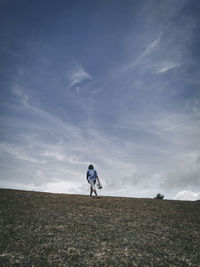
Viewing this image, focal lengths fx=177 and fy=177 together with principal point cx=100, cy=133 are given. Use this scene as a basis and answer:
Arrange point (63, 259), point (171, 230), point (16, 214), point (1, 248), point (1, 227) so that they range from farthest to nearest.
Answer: point (16, 214)
point (171, 230)
point (1, 227)
point (1, 248)
point (63, 259)

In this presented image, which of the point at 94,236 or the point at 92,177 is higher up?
the point at 92,177

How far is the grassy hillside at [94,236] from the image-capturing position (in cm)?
680

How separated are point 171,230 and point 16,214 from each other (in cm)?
916

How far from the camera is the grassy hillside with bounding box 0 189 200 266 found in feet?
22.3

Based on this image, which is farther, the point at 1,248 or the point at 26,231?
the point at 26,231

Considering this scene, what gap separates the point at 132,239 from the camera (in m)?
8.45

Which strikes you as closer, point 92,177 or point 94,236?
point 94,236

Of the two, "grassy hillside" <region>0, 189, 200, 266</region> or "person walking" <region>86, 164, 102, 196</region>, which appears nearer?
"grassy hillside" <region>0, 189, 200, 266</region>

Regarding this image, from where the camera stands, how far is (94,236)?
8.54 m

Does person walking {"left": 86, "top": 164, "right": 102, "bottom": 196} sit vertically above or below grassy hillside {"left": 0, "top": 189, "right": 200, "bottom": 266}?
above

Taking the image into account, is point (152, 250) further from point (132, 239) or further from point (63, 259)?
point (63, 259)

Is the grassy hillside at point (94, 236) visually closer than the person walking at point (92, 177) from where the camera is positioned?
Yes

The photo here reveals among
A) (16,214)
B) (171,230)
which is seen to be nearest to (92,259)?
(171,230)

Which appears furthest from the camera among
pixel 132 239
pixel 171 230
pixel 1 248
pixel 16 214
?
pixel 16 214
